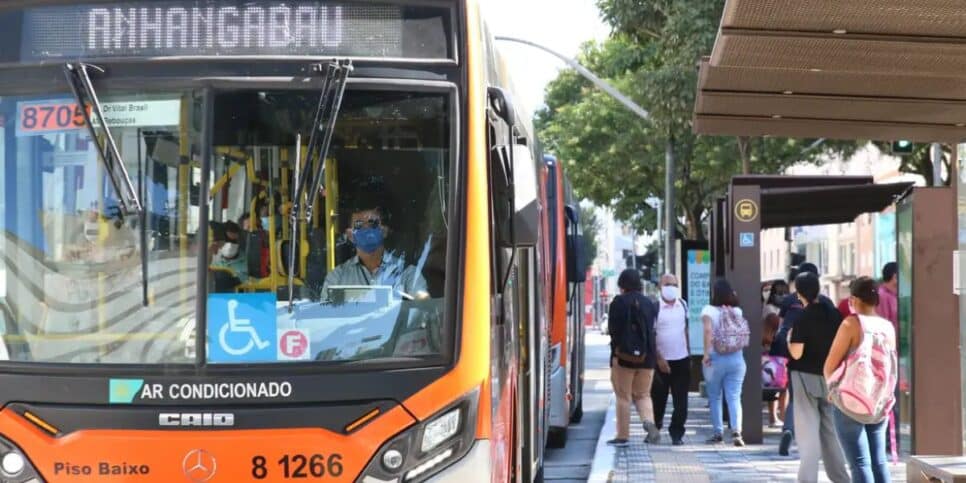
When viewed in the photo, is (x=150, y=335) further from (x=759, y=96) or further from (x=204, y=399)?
(x=759, y=96)

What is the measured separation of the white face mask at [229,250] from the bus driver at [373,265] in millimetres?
400

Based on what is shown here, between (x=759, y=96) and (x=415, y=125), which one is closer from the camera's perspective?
(x=415, y=125)

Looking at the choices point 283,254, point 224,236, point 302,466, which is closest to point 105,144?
point 224,236

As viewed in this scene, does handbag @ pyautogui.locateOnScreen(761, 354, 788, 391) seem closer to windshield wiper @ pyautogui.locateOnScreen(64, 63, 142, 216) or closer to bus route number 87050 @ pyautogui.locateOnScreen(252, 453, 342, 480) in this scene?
bus route number 87050 @ pyautogui.locateOnScreen(252, 453, 342, 480)

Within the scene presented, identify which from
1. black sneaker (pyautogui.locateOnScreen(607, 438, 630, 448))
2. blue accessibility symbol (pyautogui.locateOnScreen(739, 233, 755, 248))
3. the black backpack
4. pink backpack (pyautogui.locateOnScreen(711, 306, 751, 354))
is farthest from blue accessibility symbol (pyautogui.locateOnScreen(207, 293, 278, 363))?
black sneaker (pyautogui.locateOnScreen(607, 438, 630, 448))

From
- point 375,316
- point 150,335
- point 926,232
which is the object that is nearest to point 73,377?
point 150,335

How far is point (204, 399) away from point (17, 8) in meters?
1.96

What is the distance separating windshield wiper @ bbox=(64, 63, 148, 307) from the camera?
672 centimetres

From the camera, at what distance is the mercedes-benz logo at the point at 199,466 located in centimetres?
655

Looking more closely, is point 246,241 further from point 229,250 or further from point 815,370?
point 815,370

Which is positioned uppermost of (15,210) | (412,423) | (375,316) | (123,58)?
(123,58)

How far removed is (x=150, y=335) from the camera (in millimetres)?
6680

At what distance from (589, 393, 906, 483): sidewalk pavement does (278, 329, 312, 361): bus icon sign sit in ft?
21.4

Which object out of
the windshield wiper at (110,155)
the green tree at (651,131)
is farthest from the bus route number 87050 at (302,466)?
the green tree at (651,131)
